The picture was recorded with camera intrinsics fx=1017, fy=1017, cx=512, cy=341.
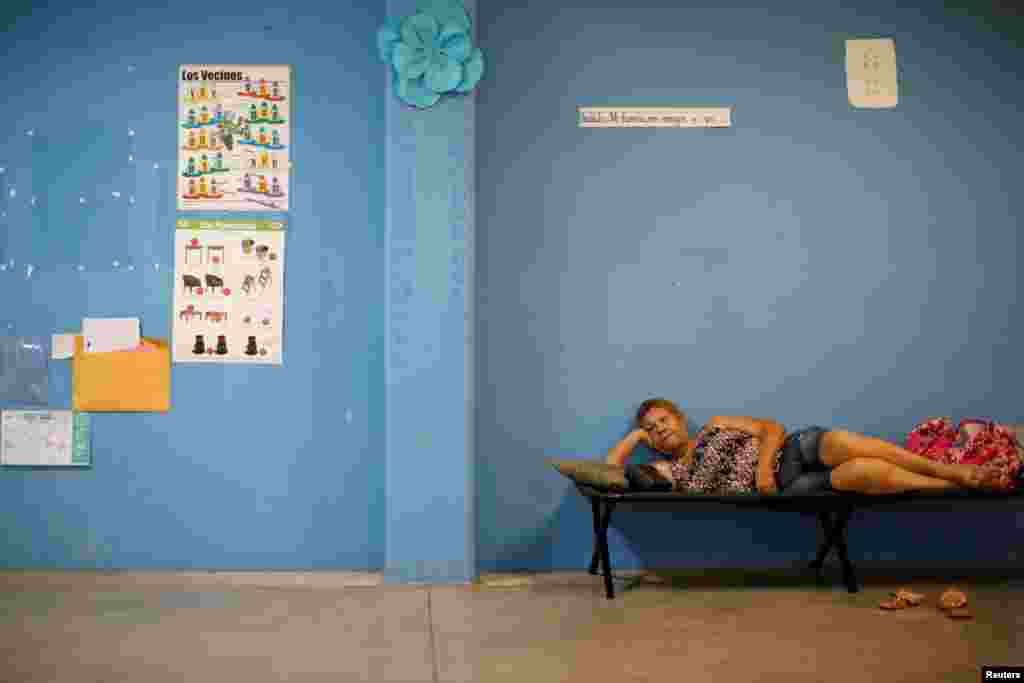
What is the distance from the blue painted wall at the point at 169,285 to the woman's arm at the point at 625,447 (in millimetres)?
1038

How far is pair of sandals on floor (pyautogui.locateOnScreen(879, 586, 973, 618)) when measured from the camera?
3990 millimetres

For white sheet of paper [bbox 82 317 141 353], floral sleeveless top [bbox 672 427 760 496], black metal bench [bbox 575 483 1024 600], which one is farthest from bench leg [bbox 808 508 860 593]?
white sheet of paper [bbox 82 317 141 353]

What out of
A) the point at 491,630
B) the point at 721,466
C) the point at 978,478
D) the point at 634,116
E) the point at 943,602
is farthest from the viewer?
the point at 634,116

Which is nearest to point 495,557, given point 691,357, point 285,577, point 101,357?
point 285,577

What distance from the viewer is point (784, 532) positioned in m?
4.65

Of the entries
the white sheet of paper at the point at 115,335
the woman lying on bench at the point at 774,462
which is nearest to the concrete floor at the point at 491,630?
the woman lying on bench at the point at 774,462

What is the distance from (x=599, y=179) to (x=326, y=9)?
1.45m

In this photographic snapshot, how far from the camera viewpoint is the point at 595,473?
4191 millimetres

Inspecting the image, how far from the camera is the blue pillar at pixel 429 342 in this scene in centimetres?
438

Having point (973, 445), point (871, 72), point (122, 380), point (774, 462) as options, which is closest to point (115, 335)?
point (122, 380)

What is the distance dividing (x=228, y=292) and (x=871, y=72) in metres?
3.10

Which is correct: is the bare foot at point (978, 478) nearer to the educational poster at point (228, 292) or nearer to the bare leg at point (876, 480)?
the bare leg at point (876, 480)

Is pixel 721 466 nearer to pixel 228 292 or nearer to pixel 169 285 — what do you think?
pixel 228 292

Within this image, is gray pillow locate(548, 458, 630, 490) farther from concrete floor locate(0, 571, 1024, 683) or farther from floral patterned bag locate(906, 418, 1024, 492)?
floral patterned bag locate(906, 418, 1024, 492)
